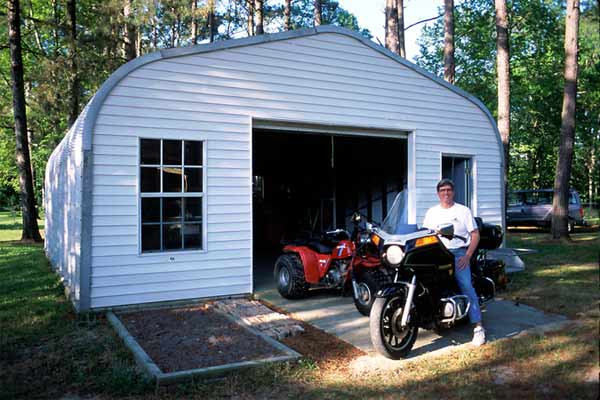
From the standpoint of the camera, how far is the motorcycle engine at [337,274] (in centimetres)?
662

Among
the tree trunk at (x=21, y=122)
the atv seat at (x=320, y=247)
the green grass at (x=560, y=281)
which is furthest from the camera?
the tree trunk at (x=21, y=122)

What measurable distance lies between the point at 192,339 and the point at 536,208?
58.7 feet

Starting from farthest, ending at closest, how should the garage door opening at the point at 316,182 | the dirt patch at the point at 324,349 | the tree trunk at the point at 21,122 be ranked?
the tree trunk at the point at 21,122 → the garage door opening at the point at 316,182 → the dirt patch at the point at 324,349

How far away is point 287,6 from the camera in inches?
853

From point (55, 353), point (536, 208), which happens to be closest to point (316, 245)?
point (55, 353)

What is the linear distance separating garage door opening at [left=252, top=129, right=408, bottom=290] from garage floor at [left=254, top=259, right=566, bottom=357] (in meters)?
3.28

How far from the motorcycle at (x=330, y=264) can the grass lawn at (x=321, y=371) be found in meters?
1.60

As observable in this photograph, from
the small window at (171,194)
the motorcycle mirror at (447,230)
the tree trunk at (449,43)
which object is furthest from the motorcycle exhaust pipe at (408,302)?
the tree trunk at (449,43)

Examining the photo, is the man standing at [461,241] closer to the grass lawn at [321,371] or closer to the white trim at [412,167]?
the grass lawn at [321,371]

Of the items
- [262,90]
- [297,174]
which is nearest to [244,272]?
[262,90]

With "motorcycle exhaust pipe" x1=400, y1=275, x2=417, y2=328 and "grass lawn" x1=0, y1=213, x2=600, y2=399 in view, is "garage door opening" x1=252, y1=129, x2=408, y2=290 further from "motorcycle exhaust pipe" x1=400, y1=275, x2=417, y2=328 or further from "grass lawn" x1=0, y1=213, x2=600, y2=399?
"motorcycle exhaust pipe" x1=400, y1=275, x2=417, y2=328

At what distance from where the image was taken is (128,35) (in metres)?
18.3

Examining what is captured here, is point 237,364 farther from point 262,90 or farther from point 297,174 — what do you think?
point 297,174

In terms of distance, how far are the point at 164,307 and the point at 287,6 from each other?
18.2 metres
